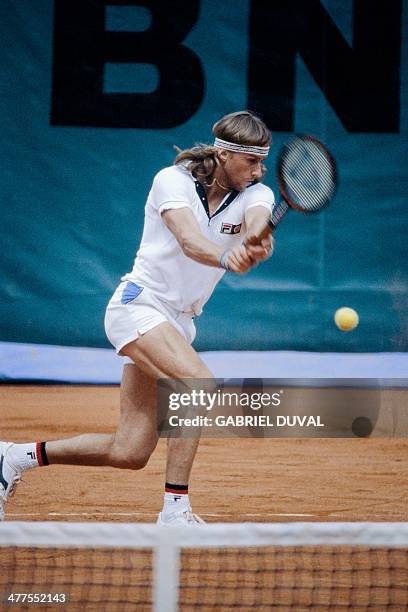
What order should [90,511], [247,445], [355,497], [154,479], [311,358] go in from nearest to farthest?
[90,511] < [355,497] < [154,479] < [247,445] < [311,358]

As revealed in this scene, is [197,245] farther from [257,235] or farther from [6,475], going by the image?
[6,475]

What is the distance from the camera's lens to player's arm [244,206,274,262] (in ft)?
9.27

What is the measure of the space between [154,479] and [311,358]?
232cm

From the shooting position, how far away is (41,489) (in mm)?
3912

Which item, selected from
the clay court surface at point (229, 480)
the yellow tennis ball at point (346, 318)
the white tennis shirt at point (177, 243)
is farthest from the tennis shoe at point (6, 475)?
the yellow tennis ball at point (346, 318)

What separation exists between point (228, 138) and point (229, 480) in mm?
1596

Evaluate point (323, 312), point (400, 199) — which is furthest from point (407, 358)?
point (400, 199)

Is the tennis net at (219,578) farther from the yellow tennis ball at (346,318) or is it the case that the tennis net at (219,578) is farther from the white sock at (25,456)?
the yellow tennis ball at (346,318)

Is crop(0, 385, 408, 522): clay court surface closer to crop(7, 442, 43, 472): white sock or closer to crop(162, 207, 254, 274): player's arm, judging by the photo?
crop(7, 442, 43, 472): white sock

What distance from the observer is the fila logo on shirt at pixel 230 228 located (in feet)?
10.3

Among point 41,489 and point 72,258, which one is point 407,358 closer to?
→ point 72,258

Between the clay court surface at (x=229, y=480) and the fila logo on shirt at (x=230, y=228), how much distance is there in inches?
39.7

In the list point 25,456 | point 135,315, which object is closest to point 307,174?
point 135,315

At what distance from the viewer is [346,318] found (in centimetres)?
626
